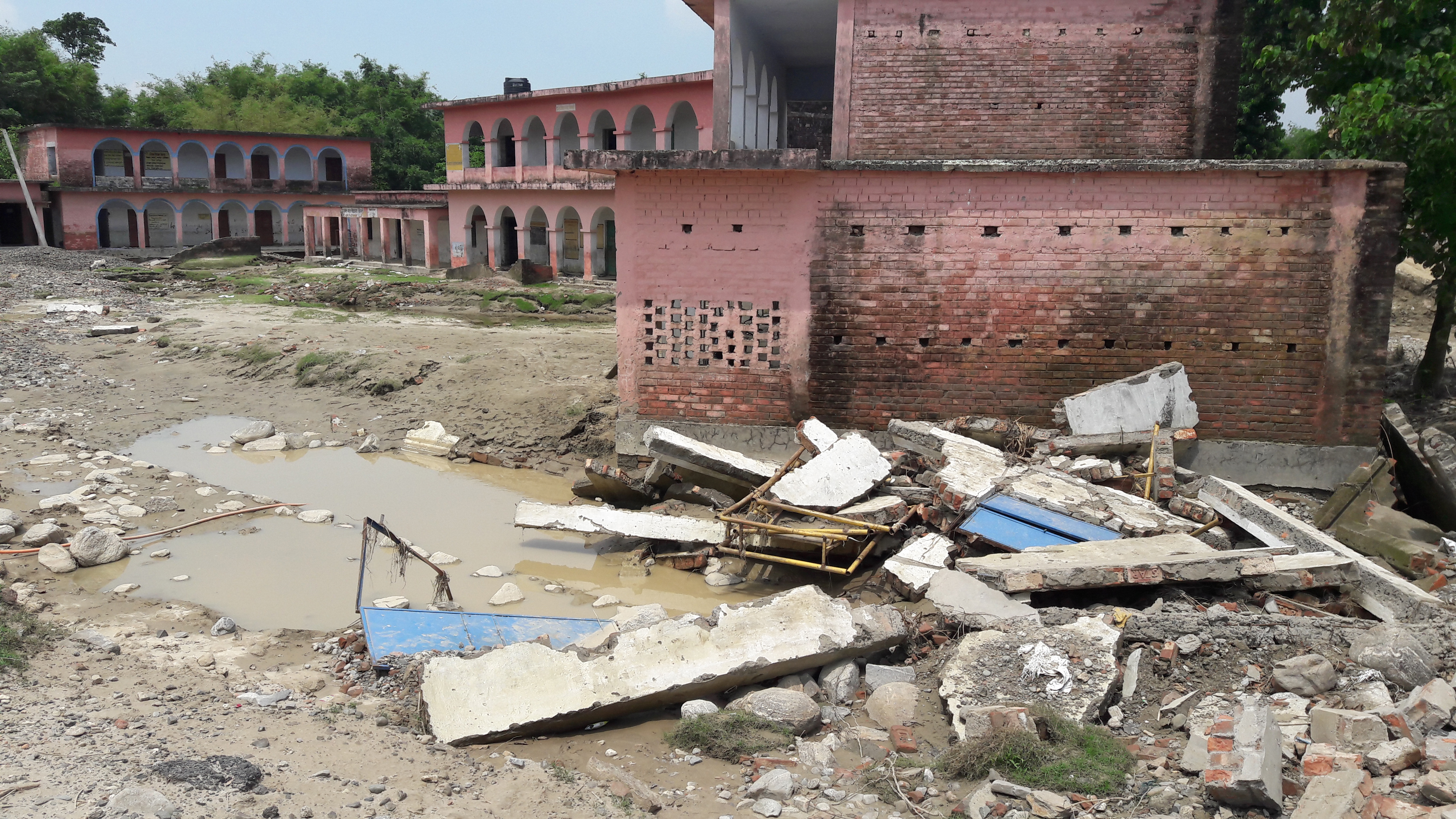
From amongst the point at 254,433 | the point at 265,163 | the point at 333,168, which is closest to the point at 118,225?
the point at 265,163

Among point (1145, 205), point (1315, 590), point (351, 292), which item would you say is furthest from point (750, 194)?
point (351, 292)

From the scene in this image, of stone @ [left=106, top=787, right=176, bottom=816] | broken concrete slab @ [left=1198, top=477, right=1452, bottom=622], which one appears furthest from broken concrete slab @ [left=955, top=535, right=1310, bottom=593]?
stone @ [left=106, top=787, right=176, bottom=816]

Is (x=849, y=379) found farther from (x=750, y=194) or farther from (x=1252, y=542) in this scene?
(x=1252, y=542)

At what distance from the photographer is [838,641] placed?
575 cm

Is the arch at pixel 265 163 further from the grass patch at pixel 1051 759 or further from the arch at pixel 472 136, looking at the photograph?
the grass patch at pixel 1051 759

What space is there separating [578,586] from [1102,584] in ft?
13.5

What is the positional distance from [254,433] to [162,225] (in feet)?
100

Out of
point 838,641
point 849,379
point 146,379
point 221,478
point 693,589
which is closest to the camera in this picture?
point 838,641

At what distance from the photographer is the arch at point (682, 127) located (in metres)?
25.5

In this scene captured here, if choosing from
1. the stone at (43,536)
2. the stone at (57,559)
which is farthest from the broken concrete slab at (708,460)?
the stone at (43,536)

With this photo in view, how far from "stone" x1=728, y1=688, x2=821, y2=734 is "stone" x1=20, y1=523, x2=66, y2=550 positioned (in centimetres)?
645

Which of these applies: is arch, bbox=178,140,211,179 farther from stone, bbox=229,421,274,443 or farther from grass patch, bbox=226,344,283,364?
stone, bbox=229,421,274,443

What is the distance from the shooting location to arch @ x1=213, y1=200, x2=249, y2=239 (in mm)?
37969

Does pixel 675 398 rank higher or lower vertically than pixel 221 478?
higher
